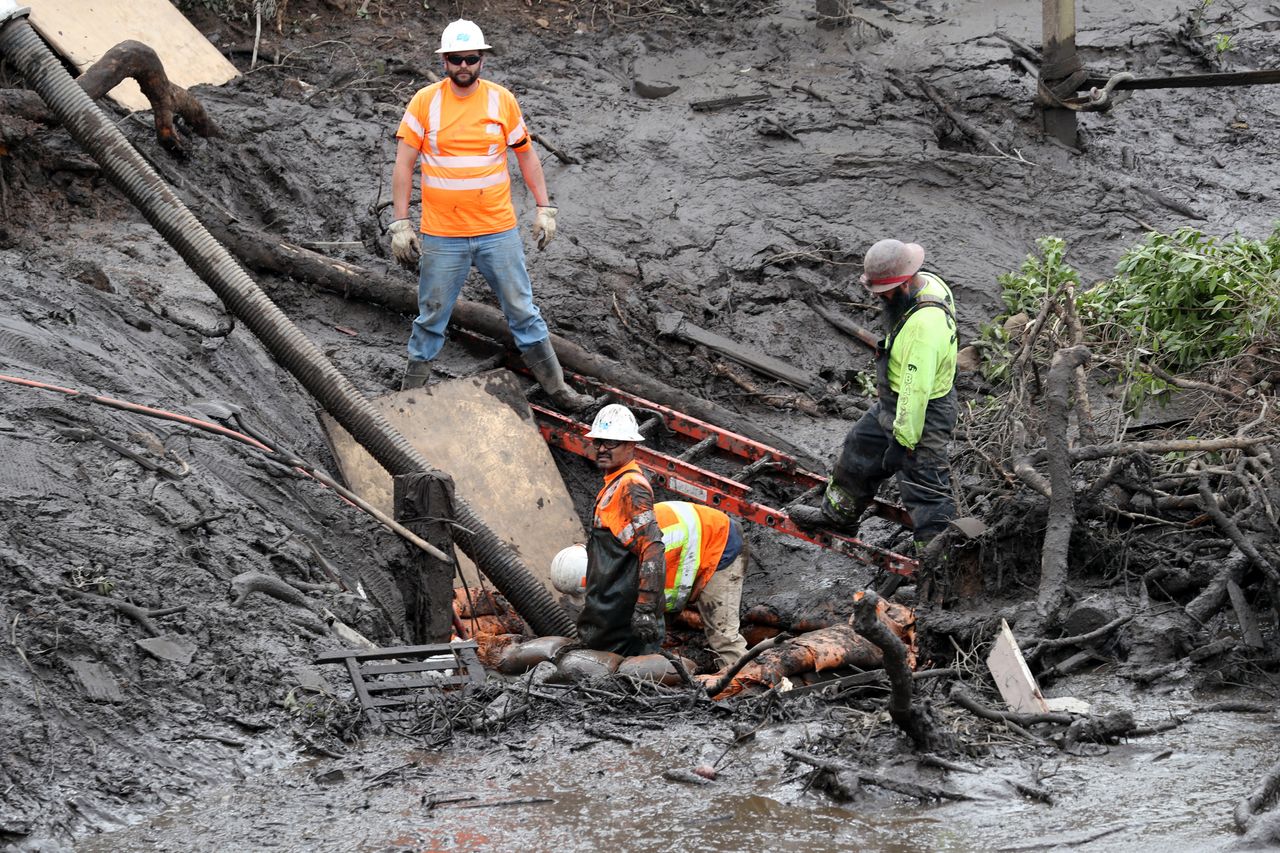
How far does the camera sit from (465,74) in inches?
316

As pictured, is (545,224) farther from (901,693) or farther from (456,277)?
(901,693)

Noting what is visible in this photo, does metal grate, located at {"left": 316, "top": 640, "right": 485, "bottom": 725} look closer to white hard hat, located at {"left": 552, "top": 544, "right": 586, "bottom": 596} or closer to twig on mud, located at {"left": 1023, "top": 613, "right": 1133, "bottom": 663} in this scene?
white hard hat, located at {"left": 552, "top": 544, "right": 586, "bottom": 596}

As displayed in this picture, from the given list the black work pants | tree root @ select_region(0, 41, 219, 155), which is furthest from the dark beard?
tree root @ select_region(0, 41, 219, 155)

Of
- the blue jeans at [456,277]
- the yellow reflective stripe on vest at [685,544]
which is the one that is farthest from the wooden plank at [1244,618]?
the blue jeans at [456,277]

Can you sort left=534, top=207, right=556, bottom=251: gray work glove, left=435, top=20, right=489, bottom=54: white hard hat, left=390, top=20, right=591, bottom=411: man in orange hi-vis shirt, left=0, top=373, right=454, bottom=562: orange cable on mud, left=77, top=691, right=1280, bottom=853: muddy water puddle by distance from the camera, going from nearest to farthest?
left=77, top=691, right=1280, bottom=853: muddy water puddle
left=0, top=373, right=454, bottom=562: orange cable on mud
left=435, top=20, right=489, bottom=54: white hard hat
left=390, top=20, right=591, bottom=411: man in orange hi-vis shirt
left=534, top=207, right=556, bottom=251: gray work glove

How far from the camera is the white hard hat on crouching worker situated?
712cm

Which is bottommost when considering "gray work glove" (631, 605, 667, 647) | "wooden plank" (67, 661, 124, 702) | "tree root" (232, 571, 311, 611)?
"gray work glove" (631, 605, 667, 647)

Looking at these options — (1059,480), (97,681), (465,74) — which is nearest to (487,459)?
(465,74)

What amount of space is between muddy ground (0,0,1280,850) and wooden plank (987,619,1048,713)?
0.31 metres

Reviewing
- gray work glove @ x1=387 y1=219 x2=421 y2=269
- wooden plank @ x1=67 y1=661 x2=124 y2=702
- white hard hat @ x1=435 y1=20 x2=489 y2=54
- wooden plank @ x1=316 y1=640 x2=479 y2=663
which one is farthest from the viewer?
gray work glove @ x1=387 y1=219 x2=421 y2=269

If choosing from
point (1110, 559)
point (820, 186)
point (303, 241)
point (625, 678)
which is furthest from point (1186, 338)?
point (303, 241)

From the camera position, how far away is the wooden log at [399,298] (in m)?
9.11

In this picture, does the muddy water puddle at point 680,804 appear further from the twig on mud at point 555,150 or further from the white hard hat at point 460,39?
→ the twig on mud at point 555,150

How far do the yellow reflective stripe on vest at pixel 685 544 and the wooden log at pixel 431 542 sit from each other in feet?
3.62
